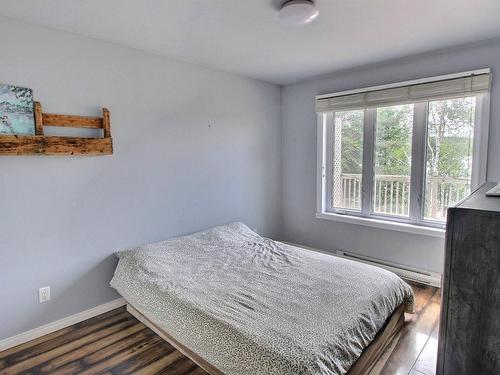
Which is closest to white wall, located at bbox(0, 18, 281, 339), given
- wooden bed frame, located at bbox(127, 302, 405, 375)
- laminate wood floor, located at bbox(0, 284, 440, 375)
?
laminate wood floor, located at bbox(0, 284, 440, 375)

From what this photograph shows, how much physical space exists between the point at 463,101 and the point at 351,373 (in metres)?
2.59

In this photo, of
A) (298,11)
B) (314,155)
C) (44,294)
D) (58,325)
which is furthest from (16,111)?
(314,155)

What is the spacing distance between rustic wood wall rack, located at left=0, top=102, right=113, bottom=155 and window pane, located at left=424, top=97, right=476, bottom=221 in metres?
3.02

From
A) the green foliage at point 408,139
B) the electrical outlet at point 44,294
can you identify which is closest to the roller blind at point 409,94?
the green foliage at point 408,139

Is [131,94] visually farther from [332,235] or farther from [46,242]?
[332,235]

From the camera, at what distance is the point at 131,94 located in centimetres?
262

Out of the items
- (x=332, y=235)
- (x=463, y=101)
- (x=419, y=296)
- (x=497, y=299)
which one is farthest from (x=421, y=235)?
(x=497, y=299)

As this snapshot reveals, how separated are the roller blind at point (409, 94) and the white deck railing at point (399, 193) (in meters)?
0.79

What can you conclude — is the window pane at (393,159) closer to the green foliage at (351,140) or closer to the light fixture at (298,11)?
the green foliage at (351,140)

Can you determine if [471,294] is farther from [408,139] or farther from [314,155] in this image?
[314,155]

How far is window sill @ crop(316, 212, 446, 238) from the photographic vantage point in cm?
293

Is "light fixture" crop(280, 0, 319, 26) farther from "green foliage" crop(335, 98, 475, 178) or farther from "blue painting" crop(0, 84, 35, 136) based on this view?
"blue painting" crop(0, 84, 35, 136)

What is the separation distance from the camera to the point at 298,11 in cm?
188

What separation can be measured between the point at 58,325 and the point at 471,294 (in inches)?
107
